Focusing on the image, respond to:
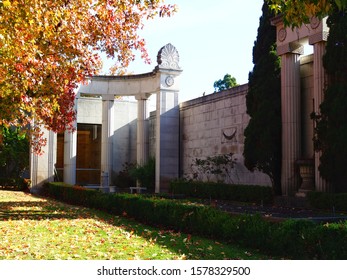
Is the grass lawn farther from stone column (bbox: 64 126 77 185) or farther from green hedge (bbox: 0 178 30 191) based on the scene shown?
green hedge (bbox: 0 178 30 191)

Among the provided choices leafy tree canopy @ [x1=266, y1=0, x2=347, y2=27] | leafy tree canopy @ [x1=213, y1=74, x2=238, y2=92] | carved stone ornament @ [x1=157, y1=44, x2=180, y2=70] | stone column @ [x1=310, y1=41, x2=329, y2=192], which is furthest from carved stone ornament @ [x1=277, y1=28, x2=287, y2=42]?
leafy tree canopy @ [x1=213, y1=74, x2=238, y2=92]

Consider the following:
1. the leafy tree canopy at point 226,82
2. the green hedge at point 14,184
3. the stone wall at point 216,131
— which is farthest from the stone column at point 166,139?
the leafy tree canopy at point 226,82

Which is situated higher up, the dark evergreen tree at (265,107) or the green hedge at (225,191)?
the dark evergreen tree at (265,107)

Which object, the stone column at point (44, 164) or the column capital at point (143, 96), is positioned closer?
the stone column at point (44, 164)

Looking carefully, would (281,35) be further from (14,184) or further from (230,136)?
(14,184)

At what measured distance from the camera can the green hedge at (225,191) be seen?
17.3m

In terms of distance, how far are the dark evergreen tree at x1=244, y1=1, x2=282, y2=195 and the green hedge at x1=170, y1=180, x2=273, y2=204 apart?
0.65 meters

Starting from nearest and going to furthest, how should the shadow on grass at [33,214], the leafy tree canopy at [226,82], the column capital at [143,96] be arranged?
the shadow on grass at [33,214] < the column capital at [143,96] < the leafy tree canopy at [226,82]

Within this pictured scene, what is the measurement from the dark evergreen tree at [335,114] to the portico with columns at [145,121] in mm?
12218

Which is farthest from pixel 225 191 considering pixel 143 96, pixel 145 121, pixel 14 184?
pixel 14 184

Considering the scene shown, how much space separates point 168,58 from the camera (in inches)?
1046

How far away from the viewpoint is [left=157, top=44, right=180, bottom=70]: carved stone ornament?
1033 inches

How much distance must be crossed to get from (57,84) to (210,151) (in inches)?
510

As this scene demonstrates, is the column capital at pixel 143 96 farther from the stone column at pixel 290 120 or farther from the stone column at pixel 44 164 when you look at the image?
the stone column at pixel 290 120
